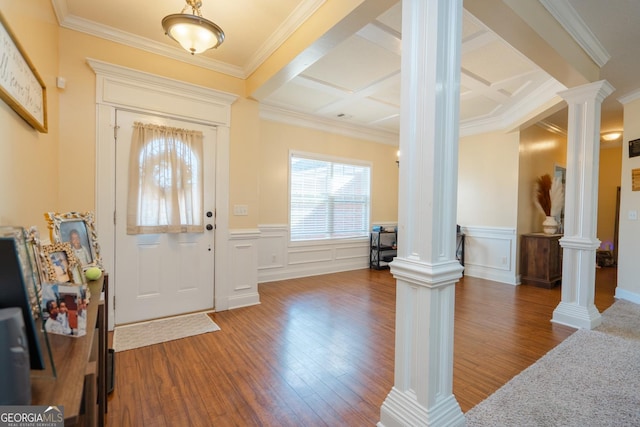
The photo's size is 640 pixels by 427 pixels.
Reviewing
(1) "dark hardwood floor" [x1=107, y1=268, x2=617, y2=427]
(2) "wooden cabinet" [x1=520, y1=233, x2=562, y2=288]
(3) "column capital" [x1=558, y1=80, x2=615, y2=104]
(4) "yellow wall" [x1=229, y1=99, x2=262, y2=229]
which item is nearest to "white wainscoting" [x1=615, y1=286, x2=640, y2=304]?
(1) "dark hardwood floor" [x1=107, y1=268, x2=617, y2=427]

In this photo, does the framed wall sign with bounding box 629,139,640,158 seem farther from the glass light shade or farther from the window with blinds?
the glass light shade

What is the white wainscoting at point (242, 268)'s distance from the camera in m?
3.40

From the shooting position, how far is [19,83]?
1.41 metres

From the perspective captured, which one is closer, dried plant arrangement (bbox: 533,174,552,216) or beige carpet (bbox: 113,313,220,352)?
beige carpet (bbox: 113,313,220,352)

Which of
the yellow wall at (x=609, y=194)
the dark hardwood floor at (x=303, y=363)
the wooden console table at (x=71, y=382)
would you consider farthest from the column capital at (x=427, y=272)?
the yellow wall at (x=609, y=194)

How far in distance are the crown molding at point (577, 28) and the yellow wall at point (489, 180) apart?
1938 millimetres

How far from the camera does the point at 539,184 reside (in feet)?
16.7

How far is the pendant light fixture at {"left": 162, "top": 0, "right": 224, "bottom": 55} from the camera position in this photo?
76.0 inches

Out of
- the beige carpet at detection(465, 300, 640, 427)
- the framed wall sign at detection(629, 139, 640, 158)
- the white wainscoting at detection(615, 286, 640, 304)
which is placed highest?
the framed wall sign at detection(629, 139, 640, 158)

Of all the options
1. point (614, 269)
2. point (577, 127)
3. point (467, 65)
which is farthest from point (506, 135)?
point (614, 269)

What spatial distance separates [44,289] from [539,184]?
6.34 metres

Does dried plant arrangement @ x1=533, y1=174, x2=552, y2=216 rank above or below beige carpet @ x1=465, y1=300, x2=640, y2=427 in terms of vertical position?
above

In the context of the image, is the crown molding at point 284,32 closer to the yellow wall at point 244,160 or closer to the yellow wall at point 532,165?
the yellow wall at point 244,160

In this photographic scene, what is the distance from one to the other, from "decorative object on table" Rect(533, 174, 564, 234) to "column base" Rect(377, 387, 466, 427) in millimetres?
4623
